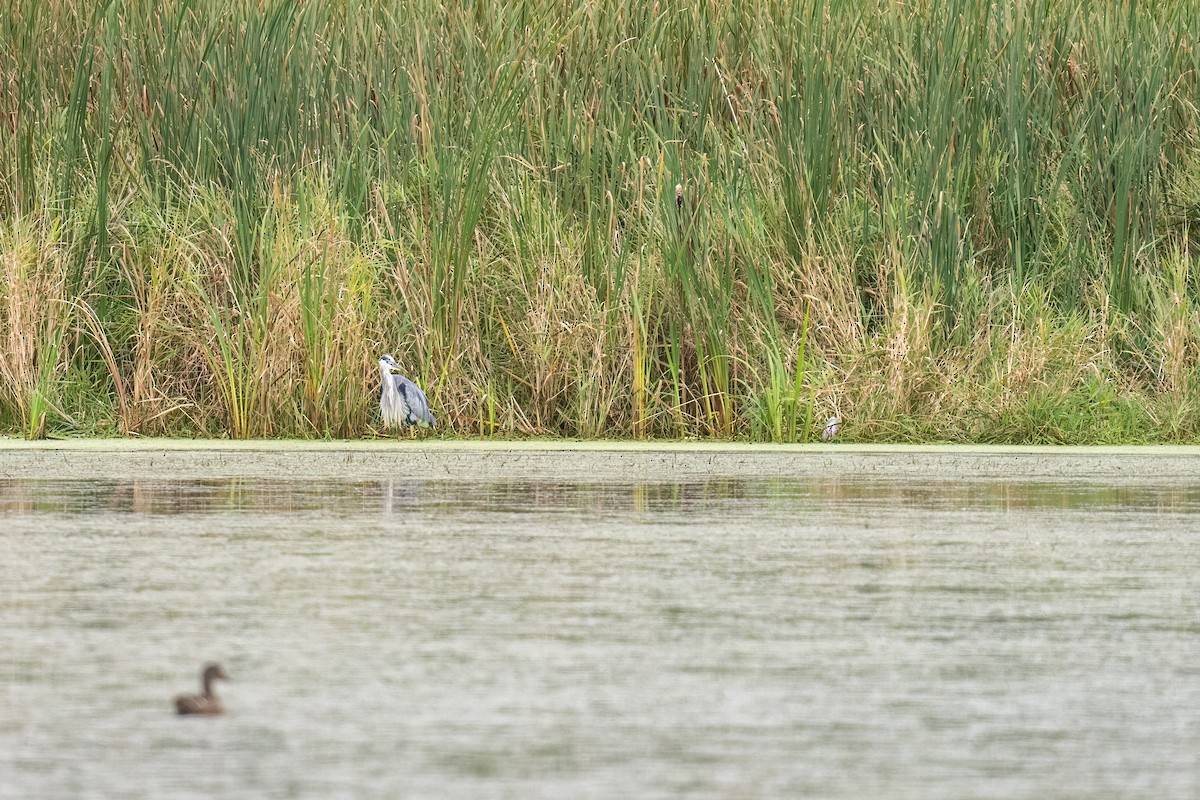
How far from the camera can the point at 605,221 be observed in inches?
533

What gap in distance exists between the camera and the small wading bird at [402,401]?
1249 centimetres

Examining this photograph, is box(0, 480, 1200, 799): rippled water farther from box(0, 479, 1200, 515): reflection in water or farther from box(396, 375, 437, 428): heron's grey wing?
box(396, 375, 437, 428): heron's grey wing

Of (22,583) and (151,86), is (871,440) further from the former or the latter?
(22,583)

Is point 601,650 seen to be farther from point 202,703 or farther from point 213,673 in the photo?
point 202,703

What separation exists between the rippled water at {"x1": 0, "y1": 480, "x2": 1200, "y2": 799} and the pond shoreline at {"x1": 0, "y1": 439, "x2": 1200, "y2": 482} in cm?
158

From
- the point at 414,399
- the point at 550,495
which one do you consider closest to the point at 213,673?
the point at 550,495

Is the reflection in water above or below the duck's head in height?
above

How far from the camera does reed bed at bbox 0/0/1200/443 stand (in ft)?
42.4

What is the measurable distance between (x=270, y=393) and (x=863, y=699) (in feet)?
25.7

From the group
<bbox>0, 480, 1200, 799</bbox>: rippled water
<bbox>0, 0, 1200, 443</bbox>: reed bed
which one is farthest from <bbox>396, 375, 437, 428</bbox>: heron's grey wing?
<bbox>0, 480, 1200, 799</bbox>: rippled water

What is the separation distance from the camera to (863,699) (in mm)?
Result: 5305

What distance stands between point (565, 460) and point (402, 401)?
1.15 metres

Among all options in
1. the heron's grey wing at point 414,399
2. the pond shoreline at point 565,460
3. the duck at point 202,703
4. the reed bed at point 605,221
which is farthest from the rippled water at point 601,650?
the reed bed at point 605,221

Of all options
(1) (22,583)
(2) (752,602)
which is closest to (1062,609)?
(2) (752,602)
